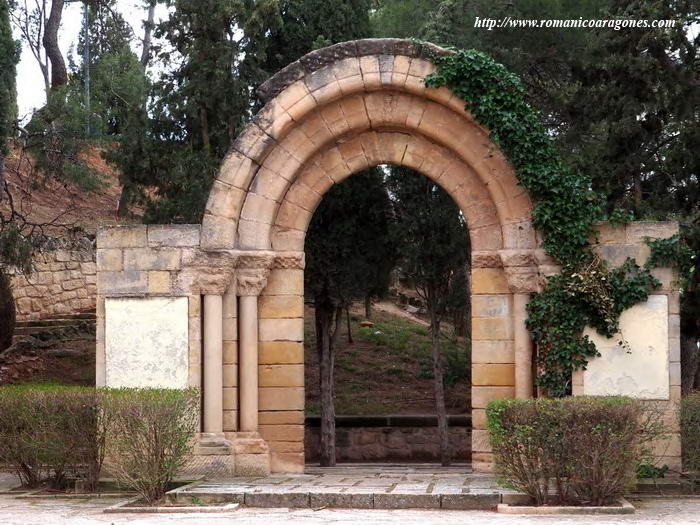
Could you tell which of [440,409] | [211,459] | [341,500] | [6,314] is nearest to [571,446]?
[341,500]

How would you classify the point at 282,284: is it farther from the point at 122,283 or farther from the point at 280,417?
the point at 122,283

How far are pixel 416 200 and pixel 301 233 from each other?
16.5 feet

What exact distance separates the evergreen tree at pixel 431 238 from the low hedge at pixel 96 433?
271 inches

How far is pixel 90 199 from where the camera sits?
2967 cm

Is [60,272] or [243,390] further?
[60,272]

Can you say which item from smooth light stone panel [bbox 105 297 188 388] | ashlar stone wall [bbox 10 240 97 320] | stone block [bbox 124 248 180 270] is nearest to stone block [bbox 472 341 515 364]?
smooth light stone panel [bbox 105 297 188 388]

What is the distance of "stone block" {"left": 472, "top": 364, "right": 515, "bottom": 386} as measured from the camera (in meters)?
13.5

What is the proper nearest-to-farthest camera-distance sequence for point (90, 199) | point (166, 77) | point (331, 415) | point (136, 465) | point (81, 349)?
point (136, 465) → point (331, 415) → point (166, 77) → point (81, 349) → point (90, 199)

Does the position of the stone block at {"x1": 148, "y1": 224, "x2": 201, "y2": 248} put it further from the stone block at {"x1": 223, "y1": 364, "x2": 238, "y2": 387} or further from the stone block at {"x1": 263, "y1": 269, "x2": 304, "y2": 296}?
the stone block at {"x1": 223, "y1": 364, "x2": 238, "y2": 387}

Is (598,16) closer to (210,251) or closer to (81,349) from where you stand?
(210,251)

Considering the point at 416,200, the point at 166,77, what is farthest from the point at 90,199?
the point at 416,200

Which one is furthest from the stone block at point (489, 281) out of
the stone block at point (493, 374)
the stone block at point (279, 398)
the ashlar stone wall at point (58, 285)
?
the ashlar stone wall at point (58, 285)

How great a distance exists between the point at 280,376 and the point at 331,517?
410 cm

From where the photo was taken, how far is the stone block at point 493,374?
1349 centimetres
